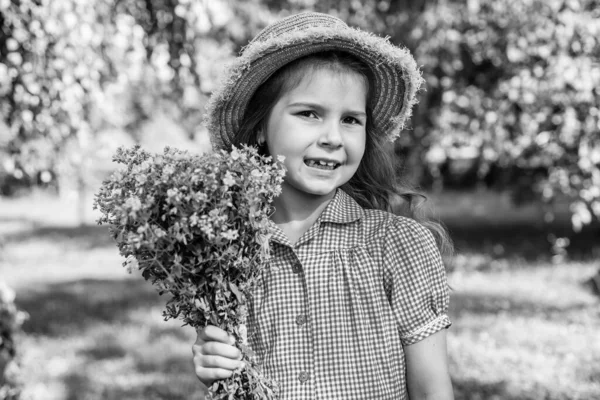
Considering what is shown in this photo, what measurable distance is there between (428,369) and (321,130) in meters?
0.77

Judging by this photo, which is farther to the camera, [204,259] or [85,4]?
[85,4]

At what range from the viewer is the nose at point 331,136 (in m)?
2.21

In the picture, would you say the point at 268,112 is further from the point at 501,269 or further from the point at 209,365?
the point at 501,269

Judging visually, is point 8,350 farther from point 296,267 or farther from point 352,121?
point 352,121

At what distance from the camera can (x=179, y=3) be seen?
151 inches

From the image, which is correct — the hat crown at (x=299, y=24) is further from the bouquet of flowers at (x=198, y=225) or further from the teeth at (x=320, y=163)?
the bouquet of flowers at (x=198, y=225)

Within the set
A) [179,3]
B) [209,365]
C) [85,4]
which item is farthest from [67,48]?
[209,365]

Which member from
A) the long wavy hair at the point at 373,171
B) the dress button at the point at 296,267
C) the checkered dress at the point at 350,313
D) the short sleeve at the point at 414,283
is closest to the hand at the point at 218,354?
the checkered dress at the point at 350,313

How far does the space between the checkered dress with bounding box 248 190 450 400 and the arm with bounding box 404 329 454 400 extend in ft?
0.08

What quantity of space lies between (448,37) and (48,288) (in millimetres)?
5174

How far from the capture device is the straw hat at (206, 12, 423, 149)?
2.21 m

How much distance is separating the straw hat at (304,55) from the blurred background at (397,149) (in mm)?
467

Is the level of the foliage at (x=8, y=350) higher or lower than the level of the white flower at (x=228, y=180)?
higher

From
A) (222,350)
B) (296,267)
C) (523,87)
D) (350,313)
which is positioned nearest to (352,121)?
(296,267)
